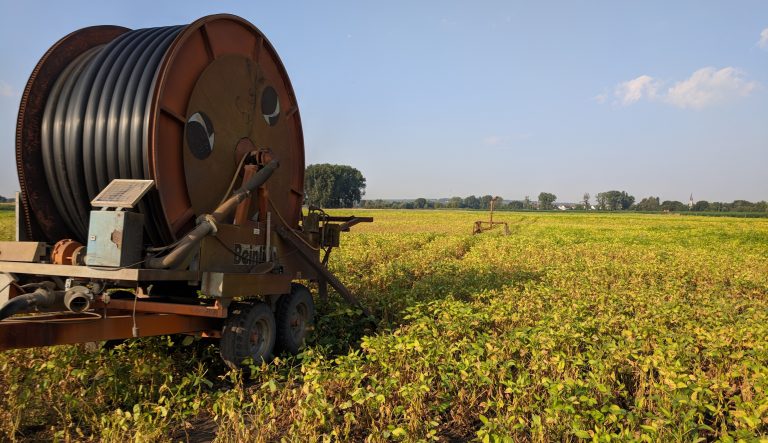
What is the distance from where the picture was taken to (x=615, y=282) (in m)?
10.1

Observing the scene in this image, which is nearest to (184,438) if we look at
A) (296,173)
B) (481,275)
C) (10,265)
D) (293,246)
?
(10,265)

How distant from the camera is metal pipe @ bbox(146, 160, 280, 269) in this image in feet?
13.4

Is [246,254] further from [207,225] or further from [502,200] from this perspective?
[502,200]

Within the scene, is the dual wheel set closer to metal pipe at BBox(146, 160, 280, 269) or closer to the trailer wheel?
the trailer wheel

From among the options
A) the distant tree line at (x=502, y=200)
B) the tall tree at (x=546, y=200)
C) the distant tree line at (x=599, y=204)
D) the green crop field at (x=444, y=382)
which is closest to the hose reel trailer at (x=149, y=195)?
the green crop field at (x=444, y=382)

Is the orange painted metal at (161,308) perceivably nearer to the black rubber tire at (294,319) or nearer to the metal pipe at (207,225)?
the metal pipe at (207,225)

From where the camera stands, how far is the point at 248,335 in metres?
4.82

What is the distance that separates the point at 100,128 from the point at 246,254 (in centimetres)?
178

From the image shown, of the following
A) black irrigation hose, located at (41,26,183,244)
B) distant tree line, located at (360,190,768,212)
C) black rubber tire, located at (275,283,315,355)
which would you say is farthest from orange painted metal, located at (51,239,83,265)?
distant tree line, located at (360,190,768,212)

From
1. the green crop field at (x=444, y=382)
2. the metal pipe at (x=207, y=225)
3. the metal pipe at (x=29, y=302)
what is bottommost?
the green crop field at (x=444, y=382)

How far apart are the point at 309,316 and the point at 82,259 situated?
9.06 feet

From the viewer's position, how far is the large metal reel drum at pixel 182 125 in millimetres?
4457

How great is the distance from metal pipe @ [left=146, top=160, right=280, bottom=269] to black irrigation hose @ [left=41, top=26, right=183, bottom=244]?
1.44 feet

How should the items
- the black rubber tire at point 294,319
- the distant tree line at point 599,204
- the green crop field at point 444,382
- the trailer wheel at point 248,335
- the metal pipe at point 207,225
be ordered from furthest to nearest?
the distant tree line at point 599,204
the black rubber tire at point 294,319
the trailer wheel at point 248,335
the metal pipe at point 207,225
the green crop field at point 444,382
